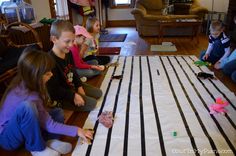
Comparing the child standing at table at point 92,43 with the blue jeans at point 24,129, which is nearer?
the blue jeans at point 24,129

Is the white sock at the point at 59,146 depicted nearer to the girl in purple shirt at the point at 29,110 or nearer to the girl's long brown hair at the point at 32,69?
the girl in purple shirt at the point at 29,110

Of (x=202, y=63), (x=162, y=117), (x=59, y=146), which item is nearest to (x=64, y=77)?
(x=59, y=146)

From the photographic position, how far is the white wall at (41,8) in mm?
3330

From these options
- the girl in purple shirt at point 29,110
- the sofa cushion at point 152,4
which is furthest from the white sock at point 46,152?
the sofa cushion at point 152,4

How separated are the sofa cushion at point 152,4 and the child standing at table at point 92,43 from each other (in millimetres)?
2617

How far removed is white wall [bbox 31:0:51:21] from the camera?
333 centimetres

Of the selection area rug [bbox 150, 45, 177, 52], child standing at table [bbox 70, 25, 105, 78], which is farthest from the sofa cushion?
child standing at table [bbox 70, 25, 105, 78]

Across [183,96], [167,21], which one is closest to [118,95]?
[183,96]

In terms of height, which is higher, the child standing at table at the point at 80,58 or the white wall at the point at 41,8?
the white wall at the point at 41,8

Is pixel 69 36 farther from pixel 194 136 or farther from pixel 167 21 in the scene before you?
pixel 167 21

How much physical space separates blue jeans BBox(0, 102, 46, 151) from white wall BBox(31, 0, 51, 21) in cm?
256

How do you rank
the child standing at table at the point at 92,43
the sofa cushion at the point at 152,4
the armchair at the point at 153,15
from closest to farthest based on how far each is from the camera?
1. the child standing at table at the point at 92,43
2. the armchair at the point at 153,15
3. the sofa cushion at the point at 152,4

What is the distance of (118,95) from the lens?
2.06m

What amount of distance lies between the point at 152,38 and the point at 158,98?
300 cm
